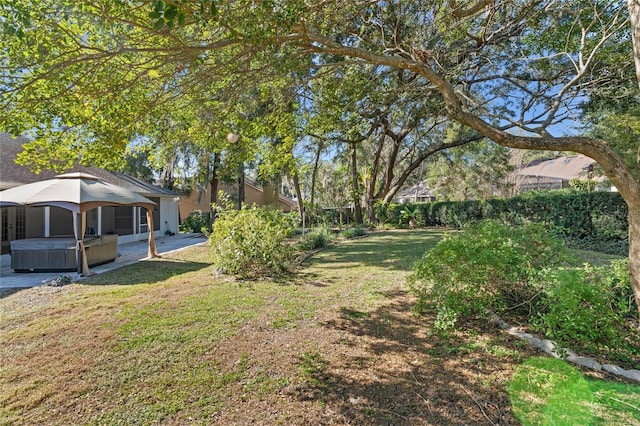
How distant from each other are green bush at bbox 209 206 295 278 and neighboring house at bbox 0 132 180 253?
286 inches

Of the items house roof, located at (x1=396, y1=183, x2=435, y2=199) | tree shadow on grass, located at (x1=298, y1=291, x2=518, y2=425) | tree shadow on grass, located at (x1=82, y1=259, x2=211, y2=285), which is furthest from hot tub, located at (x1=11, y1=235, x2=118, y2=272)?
house roof, located at (x1=396, y1=183, x2=435, y2=199)

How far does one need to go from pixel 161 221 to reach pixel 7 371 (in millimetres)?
14033

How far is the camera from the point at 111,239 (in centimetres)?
891

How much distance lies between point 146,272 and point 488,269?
7398 millimetres

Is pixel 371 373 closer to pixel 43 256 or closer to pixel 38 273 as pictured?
pixel 43 256

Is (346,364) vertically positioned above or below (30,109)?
below

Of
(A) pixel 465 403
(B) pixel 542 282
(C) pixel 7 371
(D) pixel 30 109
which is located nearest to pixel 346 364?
(A) pixel 465 403

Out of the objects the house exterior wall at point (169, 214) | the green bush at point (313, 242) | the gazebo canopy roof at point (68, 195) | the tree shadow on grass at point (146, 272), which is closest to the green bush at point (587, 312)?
the tree shadow on grass at point (146, 272)

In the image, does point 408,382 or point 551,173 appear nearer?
point 408,382

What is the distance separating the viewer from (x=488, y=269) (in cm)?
341

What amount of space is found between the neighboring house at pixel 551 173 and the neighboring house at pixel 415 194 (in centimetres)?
984

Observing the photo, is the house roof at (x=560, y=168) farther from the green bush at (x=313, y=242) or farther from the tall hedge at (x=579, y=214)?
the green bush at (x=313, y=242)

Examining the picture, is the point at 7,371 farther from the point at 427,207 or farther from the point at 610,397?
the point at 427,207

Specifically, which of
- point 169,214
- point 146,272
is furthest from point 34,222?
point 169,214
